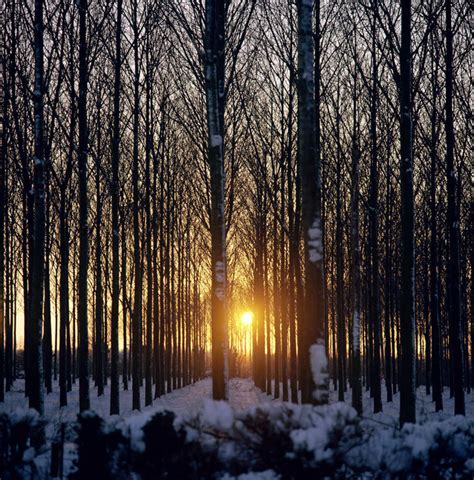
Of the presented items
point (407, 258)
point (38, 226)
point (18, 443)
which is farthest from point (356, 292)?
point (18, 443)

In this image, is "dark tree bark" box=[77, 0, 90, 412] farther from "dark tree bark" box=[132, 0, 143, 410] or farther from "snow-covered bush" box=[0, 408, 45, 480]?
"snow-covered bush" box=[0, 408, 45, 480]

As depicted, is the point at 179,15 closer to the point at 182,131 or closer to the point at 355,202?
the point at 355,202

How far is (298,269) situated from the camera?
14523 mm

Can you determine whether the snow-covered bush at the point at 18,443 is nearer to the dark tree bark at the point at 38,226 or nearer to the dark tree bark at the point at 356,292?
the dark tree bark at the point at 38,226

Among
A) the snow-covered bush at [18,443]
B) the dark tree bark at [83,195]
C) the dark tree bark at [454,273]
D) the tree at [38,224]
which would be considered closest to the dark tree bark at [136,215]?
the dark tree bark at [83,195]

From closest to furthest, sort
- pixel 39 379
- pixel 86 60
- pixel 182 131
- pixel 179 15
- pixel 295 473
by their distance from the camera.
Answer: pixel 295 473
pixel 39 379
pixel 179 15
pixel 86 60
pixel 182 131

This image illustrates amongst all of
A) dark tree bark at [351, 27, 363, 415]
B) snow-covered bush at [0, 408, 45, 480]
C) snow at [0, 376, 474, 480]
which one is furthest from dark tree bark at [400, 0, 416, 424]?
snow-covered bush at [0, 408, 45, 480]

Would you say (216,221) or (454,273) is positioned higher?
(216,221)

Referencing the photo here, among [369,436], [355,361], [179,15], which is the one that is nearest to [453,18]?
[179,15]

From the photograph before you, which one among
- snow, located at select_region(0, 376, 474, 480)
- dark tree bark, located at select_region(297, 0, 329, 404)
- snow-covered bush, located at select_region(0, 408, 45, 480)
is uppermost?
dark tree bark, located at select_region(297, 0, 329, 404)

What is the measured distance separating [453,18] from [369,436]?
468 inches

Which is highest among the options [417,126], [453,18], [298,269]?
[453,18]

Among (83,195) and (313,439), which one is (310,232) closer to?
(313,439)

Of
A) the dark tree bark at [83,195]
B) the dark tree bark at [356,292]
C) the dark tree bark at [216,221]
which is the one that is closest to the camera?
the dark tree bark at [216,221]
